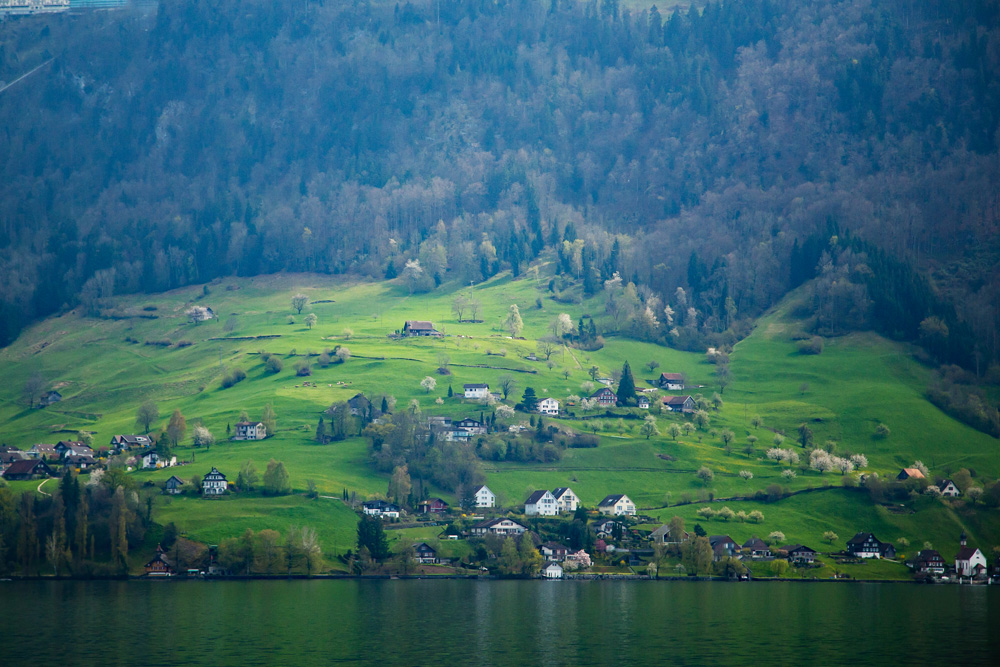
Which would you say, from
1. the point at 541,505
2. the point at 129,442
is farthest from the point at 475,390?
the point at 129,442

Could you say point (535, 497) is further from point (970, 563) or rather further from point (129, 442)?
point (129, 442)

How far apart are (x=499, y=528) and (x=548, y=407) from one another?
51.0 metres

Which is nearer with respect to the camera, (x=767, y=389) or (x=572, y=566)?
(x=572, y=566)

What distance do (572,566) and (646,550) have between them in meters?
10.5

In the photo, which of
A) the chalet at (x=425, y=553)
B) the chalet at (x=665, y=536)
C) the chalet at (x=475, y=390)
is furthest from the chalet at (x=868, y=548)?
the chalet at (x=475, y=390)

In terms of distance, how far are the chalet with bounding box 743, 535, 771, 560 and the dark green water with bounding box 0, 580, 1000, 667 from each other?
19.9 metres

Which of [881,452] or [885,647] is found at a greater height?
[881,452]

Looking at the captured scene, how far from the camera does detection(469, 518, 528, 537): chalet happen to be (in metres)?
128

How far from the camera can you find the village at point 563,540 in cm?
12244

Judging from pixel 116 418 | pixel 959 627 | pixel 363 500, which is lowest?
pixel 959 627

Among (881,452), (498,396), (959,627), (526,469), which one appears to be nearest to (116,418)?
(498,396)

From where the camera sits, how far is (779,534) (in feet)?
438

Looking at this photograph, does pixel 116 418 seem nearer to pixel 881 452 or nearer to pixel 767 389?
pixel 767 389

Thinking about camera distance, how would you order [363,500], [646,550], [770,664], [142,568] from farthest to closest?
1. [363,500]
2. [646,550]
3. [142,568]
4. [770,664]
